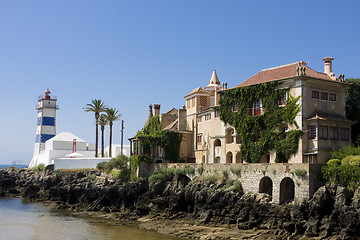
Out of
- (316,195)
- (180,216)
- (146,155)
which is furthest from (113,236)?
(146,155)

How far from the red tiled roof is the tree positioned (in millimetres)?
4832

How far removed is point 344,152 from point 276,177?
248 inches

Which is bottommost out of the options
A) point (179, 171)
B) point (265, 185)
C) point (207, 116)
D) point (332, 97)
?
point (265, 185)

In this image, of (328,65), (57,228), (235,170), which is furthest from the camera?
(328,65)

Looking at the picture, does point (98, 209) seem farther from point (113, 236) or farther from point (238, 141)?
point (238, 141)

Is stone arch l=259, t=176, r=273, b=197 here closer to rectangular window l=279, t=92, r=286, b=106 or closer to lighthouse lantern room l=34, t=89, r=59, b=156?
rectangular window l=279, t=92, r=286, b=106

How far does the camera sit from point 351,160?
34.1 m

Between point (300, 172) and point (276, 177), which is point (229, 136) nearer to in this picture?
point (276, 177)

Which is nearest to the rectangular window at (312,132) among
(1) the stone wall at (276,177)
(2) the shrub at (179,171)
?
(1) the stone wall at (276,177)

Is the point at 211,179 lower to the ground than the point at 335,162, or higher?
lower

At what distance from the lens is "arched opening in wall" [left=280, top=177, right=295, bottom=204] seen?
36.5 meters

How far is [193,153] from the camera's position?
5675 centimetres

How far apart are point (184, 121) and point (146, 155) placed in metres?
7.50

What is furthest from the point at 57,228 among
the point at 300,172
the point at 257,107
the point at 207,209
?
the point at 257,107
